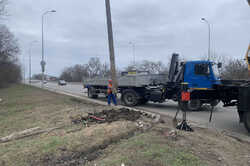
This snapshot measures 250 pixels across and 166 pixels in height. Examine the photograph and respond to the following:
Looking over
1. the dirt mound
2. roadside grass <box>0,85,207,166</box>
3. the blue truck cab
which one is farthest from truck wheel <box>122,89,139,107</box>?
roadside grass <box>0,85,207,166</box>

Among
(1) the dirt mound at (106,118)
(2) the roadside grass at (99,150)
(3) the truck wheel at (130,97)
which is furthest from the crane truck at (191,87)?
(2) the roadside grass at (99,150)

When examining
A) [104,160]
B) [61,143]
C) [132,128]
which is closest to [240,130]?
[132,128]

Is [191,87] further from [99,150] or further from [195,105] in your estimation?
[99,150]

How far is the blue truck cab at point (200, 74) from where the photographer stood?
8937 millimetres

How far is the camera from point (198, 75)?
361 inches

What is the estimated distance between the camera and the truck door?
895cm

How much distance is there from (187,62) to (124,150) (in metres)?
6.80

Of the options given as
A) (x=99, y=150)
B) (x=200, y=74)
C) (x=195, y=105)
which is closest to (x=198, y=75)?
(x=200, y=74)

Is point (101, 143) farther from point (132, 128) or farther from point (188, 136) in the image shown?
point (188, 136)

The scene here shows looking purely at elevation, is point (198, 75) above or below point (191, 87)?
above

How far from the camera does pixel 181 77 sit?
9.55m

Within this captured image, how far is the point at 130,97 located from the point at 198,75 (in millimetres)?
4117

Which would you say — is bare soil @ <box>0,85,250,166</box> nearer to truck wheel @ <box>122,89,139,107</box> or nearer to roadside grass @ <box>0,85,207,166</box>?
roadside grass @ <box>0,85,207,166</box>

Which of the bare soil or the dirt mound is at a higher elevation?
the dirt mound
